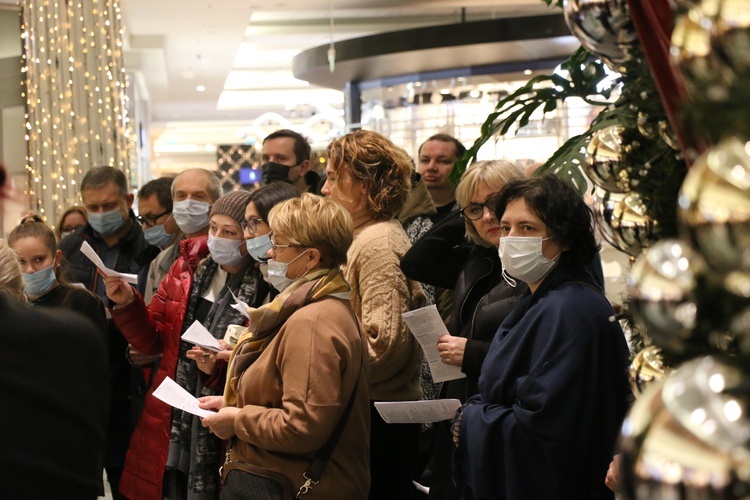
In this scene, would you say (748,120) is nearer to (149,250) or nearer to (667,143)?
(667,143)

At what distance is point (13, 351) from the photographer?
1.35 meters

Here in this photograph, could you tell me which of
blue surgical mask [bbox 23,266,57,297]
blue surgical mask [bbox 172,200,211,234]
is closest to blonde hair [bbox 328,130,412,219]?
blue surgical mask [bbox 172,200,211,234]

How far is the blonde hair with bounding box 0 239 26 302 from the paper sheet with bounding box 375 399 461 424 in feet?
4.09

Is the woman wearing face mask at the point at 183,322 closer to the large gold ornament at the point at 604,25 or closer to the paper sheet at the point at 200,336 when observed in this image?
the paper sheet at the point at 200,336

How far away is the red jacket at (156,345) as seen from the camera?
13.0 ft

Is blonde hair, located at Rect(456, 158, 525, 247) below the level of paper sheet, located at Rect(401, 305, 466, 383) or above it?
above

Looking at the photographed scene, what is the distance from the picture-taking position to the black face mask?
4.91 m

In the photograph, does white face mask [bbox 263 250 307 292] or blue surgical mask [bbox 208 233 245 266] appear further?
blue surgical mask [bbox 208 233 245 266]

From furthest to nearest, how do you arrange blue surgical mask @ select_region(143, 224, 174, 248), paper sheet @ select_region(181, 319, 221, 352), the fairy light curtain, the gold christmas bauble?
the fairy light curtain < blue surgical mask @ select_region(143, 224, 174, 248) < paper sheet @ select_region(181, 319, 221, 352) < the gold christmas bauble

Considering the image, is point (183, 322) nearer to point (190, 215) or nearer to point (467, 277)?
point (190, 215)

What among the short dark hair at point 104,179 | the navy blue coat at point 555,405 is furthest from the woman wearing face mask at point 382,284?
the short dark hair at point 104,179

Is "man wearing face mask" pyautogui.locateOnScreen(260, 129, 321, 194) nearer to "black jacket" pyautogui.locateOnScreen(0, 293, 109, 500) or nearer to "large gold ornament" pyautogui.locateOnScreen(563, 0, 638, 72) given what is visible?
"black jacket" pyautogui.locateOnScreen(0, 293, 109, 500)

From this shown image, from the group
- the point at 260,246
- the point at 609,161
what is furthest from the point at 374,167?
the point at 609,161

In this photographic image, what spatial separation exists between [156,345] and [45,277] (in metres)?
0.57
